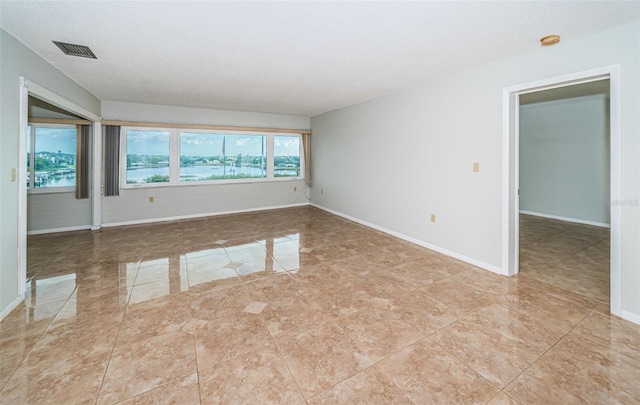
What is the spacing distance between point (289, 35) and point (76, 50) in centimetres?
225

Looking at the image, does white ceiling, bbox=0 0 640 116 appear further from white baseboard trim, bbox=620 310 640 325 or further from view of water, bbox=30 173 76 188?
white baseboard trim, bbox=620 310 640 325

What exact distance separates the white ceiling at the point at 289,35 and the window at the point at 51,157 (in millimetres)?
1553

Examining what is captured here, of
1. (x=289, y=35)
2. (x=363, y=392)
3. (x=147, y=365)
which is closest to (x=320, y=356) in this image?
(x=363, y=392)

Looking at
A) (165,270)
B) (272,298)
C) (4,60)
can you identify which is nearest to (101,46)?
(4,60)

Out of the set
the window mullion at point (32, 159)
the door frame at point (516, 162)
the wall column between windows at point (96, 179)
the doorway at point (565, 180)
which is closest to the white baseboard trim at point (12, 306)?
the wall column between windows at point (96, 179)

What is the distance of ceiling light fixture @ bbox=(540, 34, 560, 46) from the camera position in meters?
2.45

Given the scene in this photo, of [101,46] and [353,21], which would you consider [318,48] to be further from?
[101,46]

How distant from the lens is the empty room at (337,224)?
1.75 metres

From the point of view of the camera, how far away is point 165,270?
3.30 metres

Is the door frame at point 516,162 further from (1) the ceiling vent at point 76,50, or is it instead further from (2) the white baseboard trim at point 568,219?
(1) the ceiling vent at point 76,50

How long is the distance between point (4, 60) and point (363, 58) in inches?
129

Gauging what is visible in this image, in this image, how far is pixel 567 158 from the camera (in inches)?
221

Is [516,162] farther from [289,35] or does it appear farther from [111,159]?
[111,159]

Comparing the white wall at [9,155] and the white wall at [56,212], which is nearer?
the white wall at [9,155]
